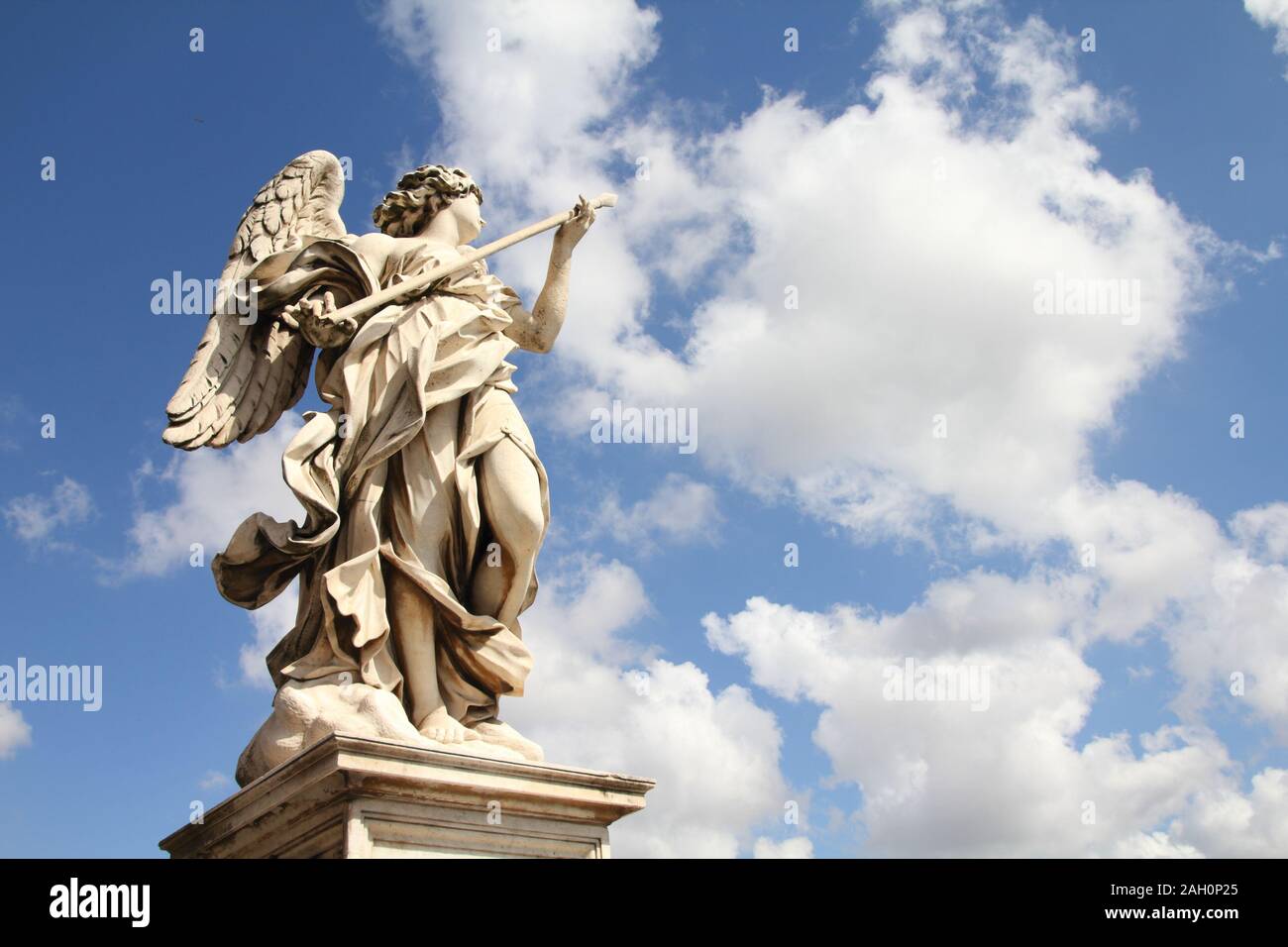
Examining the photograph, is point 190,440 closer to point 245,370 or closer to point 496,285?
point 245,370

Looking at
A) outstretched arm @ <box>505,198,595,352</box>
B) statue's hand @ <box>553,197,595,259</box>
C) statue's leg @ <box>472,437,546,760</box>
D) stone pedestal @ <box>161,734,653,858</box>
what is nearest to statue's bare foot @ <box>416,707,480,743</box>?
stone pedestal @ <box>161,734,653,858</box>

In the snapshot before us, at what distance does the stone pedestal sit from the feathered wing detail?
2.26 metres

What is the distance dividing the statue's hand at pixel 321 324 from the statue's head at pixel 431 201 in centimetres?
Result: 99

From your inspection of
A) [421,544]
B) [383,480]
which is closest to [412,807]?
[421,544]

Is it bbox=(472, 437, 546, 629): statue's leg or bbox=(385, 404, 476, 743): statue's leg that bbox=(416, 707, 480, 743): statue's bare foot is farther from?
bbox=(472, 437, 546, 629): statue's leg

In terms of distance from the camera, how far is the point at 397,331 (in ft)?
23.2

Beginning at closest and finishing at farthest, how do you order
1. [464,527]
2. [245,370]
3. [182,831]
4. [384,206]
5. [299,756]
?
[299,756] < [182,831] < [464,527] < [245,370] < [384,206]

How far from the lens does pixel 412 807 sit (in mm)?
5570

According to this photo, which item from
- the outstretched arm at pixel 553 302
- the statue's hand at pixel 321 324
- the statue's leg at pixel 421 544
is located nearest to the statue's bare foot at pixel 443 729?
the statue's leg at pixel 421 544

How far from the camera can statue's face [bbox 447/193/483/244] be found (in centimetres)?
795

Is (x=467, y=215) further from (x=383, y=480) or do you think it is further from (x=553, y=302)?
(x=383, y=480)

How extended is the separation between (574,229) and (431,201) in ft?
3.23
